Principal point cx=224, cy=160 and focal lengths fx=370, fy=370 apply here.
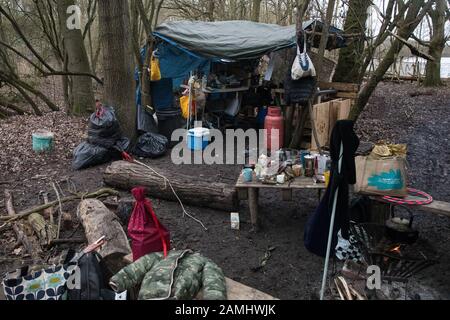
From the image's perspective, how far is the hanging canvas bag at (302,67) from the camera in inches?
251

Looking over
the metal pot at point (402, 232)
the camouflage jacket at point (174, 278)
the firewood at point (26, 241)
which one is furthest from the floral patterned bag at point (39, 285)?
the metal pot at point (402, 232)

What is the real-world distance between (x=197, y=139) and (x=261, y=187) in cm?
346

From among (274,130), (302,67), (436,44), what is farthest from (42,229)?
(436,44)

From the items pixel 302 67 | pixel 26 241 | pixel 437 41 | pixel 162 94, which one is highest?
pixel 437 41

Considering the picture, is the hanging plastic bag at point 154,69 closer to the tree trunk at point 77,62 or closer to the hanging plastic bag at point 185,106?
the hanging plastic bag at point 185,106

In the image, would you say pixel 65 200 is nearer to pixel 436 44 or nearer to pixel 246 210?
pixel 246 210

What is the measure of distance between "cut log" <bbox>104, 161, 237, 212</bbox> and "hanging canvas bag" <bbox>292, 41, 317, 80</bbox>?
2535mm

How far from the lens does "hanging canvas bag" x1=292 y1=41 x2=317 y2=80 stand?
20.9 feet

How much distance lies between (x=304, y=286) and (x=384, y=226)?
43.9 inches

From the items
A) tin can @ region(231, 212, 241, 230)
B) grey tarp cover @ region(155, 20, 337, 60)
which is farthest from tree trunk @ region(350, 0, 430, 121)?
tin can @ region(231, 212, 241, 230)

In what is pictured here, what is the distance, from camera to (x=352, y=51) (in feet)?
29.9

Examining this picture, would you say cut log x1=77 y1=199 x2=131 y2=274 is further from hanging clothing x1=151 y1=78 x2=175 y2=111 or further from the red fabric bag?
hanging clothing x1=151 y1=78 x2=175 y2=111

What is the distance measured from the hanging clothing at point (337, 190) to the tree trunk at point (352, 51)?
580 cm

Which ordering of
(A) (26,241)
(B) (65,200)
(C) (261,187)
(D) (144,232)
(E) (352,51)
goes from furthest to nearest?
(E) (352,51), (B) (65,200), (C) (261,187), (A) (26,241), (D) (144,232)
